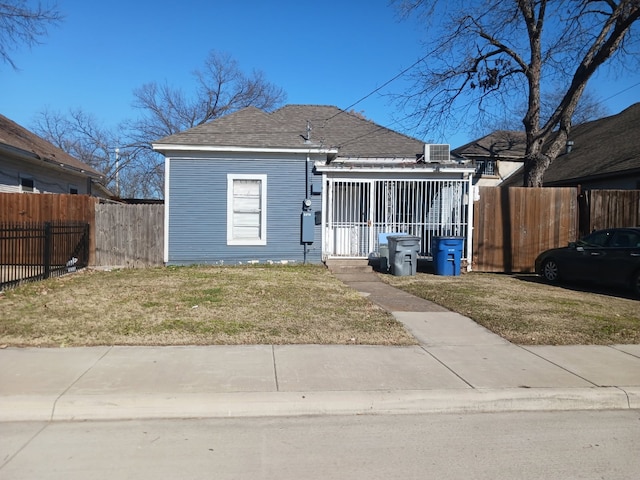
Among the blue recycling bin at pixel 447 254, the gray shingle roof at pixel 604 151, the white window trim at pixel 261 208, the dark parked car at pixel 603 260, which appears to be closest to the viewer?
the dark parked car at pixel 603 260

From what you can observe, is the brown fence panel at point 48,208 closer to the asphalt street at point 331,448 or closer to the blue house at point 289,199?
the blue house at point 289,199

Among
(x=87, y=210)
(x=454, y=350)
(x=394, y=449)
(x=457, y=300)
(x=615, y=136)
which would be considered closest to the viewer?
(x=394, y=449)

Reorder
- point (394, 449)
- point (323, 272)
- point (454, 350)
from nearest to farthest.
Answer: point (394, 449)
point (454, 350)
point (323, 272)

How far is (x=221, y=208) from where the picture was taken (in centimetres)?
1393

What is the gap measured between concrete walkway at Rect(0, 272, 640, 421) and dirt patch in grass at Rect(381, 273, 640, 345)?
591 mm

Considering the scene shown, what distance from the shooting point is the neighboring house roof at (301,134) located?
13.9 m

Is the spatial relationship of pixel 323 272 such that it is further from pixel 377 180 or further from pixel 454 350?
pixel 454 350

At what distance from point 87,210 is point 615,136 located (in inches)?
862

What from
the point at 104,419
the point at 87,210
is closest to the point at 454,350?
the point at 104,419

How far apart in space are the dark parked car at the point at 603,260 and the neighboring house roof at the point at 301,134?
6853mm

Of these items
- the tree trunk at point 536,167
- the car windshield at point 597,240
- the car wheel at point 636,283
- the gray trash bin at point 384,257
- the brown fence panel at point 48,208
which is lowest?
the car wheel at point 636,283

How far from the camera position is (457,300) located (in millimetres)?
9383

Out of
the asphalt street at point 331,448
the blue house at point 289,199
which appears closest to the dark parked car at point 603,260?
the blue house at point 289,199

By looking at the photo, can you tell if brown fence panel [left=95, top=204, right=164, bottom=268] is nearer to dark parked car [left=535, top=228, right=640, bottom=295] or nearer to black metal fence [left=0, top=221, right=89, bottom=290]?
black metal fence [left=0, top=221, right=89, bottom=290]
